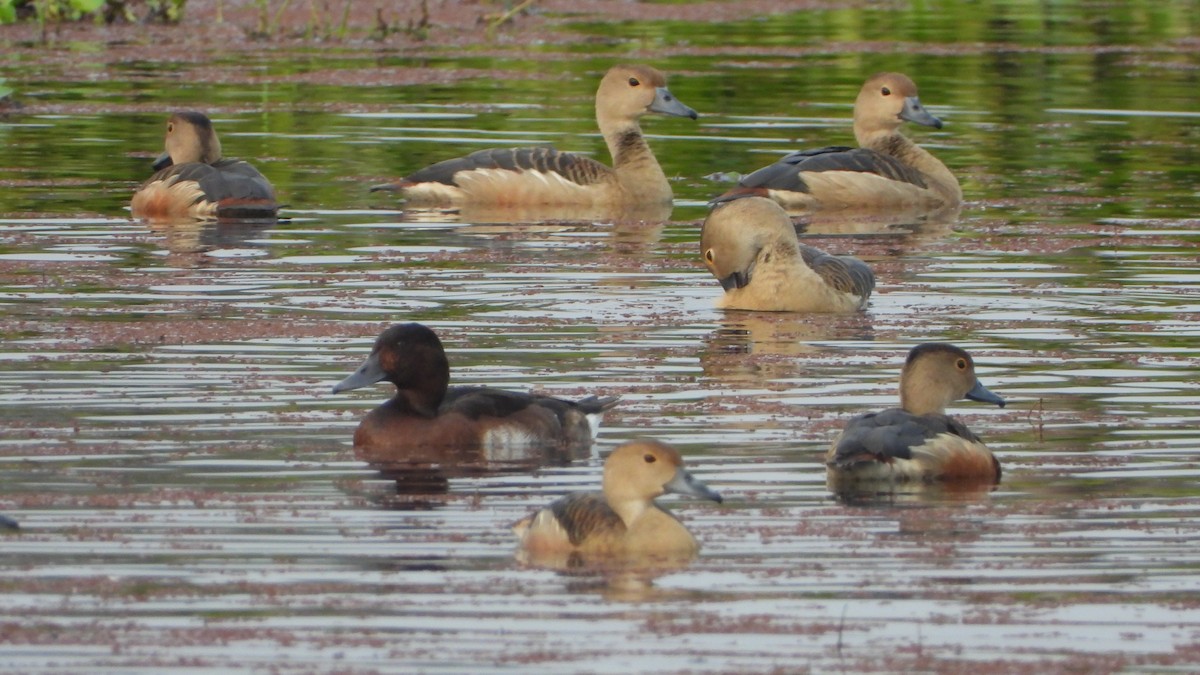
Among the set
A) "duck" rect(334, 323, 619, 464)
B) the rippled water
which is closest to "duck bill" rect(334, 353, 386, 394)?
"duck" rect(334, 323, 619, 464)

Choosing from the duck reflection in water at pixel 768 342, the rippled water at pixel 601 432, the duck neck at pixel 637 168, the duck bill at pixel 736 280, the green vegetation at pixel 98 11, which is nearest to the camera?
the rippled water at pixel 601 432

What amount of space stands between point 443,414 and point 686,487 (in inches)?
84.9

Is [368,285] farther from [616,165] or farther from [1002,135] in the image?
[1002,135]

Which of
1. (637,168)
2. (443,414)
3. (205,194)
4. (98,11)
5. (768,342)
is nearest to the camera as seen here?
(443,414)

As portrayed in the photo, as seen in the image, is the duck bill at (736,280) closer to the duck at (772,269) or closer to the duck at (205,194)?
the duck at (772,269)

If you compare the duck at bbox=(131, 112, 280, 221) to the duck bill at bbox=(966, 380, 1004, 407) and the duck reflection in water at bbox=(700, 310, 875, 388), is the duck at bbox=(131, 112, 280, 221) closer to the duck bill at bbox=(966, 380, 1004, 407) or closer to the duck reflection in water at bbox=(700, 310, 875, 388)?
the duck reflection in water at bbox=(700, 310, 875, 388)

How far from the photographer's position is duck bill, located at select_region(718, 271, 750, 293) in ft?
47.3

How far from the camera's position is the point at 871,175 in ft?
63.8

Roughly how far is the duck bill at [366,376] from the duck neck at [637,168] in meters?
9.14

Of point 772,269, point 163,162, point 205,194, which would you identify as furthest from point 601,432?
point 163,162

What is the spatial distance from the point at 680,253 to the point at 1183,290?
11.8 ft

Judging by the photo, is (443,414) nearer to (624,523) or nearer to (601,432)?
(601,432)

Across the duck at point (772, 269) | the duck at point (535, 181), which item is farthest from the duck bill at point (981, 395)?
the duck at point (535, 181)

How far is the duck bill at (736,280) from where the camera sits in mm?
14430
